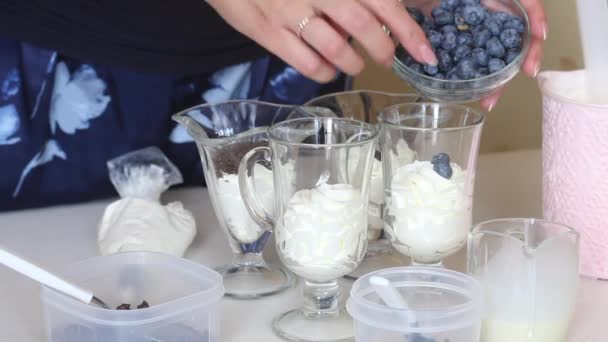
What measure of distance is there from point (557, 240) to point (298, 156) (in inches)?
8.2

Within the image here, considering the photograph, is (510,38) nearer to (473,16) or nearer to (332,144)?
(473,16)

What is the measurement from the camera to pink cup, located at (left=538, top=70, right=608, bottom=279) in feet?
2.80

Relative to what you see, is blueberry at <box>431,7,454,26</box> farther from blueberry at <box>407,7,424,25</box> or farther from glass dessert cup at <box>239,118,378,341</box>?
glass dessert cup at <box>239,118,378,341</box>

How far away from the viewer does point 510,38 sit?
0.84 m

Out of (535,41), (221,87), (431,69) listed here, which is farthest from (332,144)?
(221,87)

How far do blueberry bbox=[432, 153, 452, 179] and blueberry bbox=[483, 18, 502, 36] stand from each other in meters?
0.13

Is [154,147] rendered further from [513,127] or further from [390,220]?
[513,127]

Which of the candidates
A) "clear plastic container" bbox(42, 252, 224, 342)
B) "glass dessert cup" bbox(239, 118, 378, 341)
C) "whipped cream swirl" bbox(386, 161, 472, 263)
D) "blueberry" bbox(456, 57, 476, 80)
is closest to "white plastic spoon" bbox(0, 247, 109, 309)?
"clear plastic container" bbox(42, 252, 224, 342)

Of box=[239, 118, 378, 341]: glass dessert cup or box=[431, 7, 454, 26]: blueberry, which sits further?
box=[431, 7, 454, 26]: blueberry

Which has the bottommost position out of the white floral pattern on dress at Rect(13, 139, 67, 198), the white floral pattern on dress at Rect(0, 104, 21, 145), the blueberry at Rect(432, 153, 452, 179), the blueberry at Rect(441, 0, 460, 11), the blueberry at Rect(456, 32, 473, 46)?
the white floral pattern on dress at Rect(13, 139, 67, 198)

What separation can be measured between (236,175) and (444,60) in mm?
210

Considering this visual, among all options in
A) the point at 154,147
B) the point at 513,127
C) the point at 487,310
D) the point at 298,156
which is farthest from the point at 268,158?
the point at 513,127

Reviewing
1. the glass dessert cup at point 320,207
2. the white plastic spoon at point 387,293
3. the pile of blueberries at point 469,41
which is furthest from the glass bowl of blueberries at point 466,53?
the white plastic spoon at point 387,293

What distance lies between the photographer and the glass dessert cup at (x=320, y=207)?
2.44 ft
